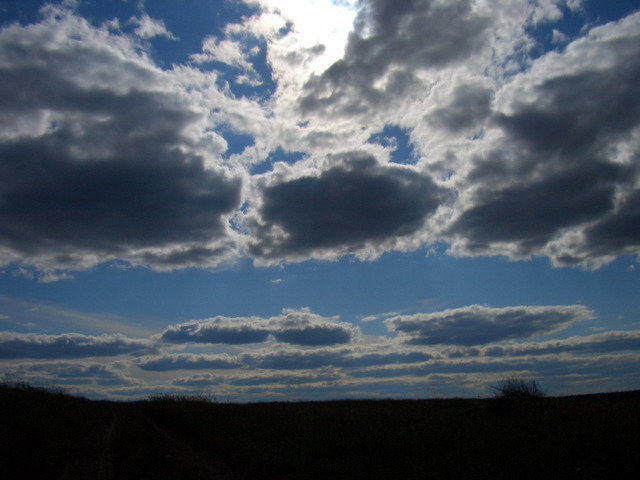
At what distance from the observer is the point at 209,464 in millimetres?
12656

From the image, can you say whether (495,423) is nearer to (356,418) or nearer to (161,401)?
(356,418)

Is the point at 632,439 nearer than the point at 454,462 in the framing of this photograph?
No

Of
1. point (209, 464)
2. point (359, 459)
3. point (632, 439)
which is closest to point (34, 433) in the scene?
point (209, 464)

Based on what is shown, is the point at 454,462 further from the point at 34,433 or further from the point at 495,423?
the point at 34,433

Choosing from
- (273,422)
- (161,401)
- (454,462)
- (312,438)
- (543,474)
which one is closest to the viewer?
(543,474)

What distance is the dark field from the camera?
11125mm

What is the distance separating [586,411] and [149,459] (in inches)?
649

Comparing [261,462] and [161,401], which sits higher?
[161,401]

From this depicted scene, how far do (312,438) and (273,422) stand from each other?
5.14 m

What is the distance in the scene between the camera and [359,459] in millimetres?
12703

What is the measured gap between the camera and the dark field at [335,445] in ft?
36.5

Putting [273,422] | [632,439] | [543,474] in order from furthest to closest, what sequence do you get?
[273,422], [632,439], [543,474]

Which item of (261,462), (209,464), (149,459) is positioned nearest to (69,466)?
(149,459)

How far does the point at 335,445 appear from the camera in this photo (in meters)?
14.7
